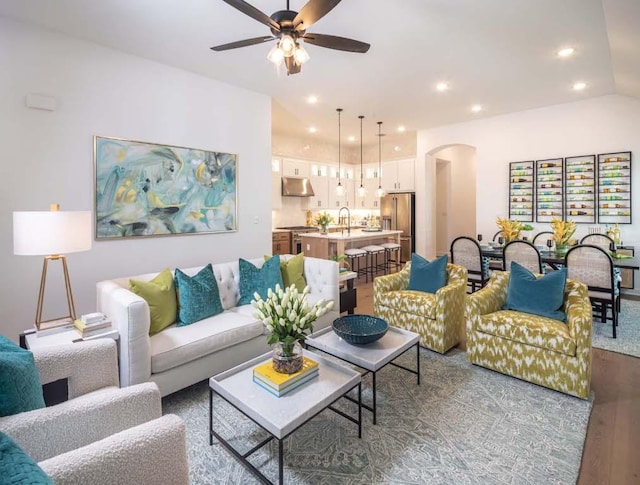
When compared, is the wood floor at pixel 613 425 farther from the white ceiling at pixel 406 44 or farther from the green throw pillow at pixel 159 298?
the white ceiling at pixel 406 44

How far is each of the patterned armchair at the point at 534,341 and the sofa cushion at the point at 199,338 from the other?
1884 millimetres

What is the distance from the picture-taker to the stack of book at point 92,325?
2236 mm

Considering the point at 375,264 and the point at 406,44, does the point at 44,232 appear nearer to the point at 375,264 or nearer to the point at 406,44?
the point at 406,44

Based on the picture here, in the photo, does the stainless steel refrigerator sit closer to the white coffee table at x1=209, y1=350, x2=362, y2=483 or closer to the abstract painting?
the abstract painting

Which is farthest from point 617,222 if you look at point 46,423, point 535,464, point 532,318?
point 46,423

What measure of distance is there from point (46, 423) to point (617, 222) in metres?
6.84

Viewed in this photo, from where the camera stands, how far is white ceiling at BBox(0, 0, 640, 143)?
115 inches

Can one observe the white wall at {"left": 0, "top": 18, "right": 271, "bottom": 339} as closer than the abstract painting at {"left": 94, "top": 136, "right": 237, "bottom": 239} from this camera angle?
Yes

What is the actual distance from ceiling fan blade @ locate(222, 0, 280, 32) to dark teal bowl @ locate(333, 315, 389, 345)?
2.24 meters

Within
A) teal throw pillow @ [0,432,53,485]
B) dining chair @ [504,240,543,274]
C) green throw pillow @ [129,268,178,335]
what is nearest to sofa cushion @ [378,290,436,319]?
dining chair @ [504,240,543,274]

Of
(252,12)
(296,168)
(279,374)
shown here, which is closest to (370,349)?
(279,374)

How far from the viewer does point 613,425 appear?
218cm

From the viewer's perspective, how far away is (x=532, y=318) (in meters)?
2.72

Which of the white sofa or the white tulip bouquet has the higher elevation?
the white tulip bouquet
